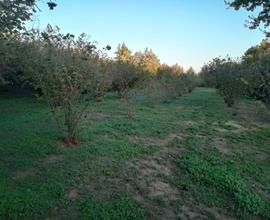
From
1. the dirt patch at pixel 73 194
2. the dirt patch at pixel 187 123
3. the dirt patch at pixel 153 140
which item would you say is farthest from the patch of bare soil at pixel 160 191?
the dirt patch at pixel 187 123

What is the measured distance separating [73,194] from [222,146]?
4.59 metres

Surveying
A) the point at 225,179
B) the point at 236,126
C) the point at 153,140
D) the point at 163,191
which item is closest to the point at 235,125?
the point at 236,126

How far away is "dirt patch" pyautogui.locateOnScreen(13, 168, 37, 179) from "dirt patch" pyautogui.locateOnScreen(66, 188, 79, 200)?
876 millimetres

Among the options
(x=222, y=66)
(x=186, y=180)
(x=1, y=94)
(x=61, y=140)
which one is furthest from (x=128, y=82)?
(x=186, y=180)

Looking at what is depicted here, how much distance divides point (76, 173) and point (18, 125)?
419 cm

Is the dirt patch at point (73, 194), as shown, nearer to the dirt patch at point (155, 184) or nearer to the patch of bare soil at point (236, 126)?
the dirt patch at point (155, 184)

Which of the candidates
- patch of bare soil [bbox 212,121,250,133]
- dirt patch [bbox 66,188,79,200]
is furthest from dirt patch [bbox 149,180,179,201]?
patch of bare soil [bbox 212,121,250,133]

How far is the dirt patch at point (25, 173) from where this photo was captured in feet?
18.1

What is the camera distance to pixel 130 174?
5.92m

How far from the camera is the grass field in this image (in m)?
4.79

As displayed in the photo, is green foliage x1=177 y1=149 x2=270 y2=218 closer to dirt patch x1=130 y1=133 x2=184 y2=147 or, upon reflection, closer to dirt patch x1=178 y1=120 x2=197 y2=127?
dirt patch x1=130 y1=133 x2=184 y2=147

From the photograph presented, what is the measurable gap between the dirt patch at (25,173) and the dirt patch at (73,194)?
2.87 ft

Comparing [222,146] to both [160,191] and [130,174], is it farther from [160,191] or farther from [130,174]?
[160,191]

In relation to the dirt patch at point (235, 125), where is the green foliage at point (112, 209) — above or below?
above
